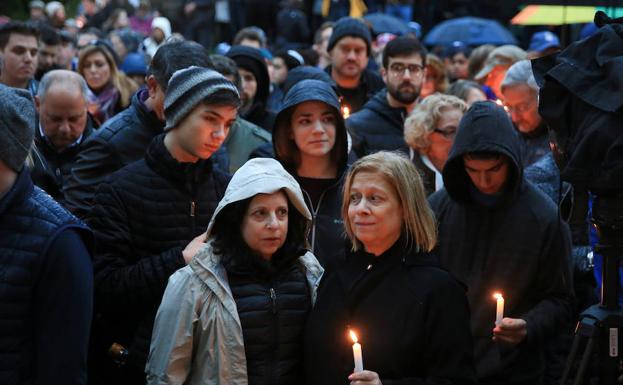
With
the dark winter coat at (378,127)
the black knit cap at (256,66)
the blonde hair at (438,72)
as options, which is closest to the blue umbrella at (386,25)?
the blonde hair at (438,72)

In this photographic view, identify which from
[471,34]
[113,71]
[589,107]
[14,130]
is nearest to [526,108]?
[589,107]

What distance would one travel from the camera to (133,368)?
14.1 feet

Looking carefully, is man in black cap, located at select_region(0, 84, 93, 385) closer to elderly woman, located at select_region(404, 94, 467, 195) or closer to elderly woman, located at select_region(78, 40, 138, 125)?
elderly woman, located at select_region(404, 94, 467, 195)

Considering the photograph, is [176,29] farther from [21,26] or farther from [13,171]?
[13,171]

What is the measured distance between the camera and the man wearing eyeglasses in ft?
20.2

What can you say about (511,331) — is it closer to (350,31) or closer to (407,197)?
(407,197)

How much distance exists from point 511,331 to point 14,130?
7.21ft

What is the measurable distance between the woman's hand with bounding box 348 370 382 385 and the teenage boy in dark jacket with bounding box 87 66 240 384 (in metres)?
1.06

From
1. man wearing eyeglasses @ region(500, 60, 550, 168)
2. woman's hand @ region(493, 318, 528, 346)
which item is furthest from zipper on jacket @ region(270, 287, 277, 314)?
man wearing eyeglasses @ region(500, 60, 550, 168)

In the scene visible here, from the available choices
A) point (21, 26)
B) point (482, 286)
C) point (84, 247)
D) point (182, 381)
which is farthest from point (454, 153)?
point (21, 26)

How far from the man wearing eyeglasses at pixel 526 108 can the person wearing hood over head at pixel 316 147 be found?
1.59m

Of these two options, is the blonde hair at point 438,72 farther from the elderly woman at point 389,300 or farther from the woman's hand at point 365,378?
the woman's hand at point 365,378

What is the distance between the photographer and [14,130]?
3.06 m

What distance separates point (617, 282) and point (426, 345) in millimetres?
720
